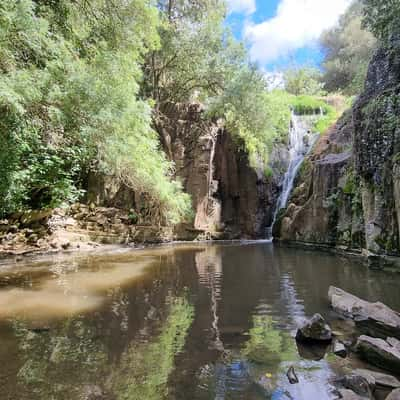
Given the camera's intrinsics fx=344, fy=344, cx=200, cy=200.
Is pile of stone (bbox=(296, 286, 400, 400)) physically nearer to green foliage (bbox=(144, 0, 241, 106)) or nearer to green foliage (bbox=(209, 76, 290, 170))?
green foliage (bbox=(209, 76, 290, 170))

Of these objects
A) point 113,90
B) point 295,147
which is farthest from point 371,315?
point 295,147

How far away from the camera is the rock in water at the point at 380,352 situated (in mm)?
3436

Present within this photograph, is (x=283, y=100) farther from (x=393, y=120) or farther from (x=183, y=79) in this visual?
(x=393, y=120)

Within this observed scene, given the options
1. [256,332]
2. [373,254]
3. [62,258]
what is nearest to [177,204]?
[62,258]

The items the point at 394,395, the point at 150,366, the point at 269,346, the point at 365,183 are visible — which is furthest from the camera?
the point at 365,183

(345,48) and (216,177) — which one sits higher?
(345,48)

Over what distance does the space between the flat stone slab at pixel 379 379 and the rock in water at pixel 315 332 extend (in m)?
0.79

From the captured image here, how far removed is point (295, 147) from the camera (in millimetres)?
22312

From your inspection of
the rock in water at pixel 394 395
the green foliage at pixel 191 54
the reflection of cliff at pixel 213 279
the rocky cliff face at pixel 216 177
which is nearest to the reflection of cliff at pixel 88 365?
the reflection of cliff at pixel 213 279

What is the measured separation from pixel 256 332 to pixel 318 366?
1.03 m

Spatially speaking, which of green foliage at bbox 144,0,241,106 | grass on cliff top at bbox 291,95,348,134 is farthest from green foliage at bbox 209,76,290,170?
grass on cliff top at bbox 291,95,348,134

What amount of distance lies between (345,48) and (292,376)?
37.8 meters

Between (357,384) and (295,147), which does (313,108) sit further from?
(357,384)

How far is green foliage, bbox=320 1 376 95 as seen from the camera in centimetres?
3206
